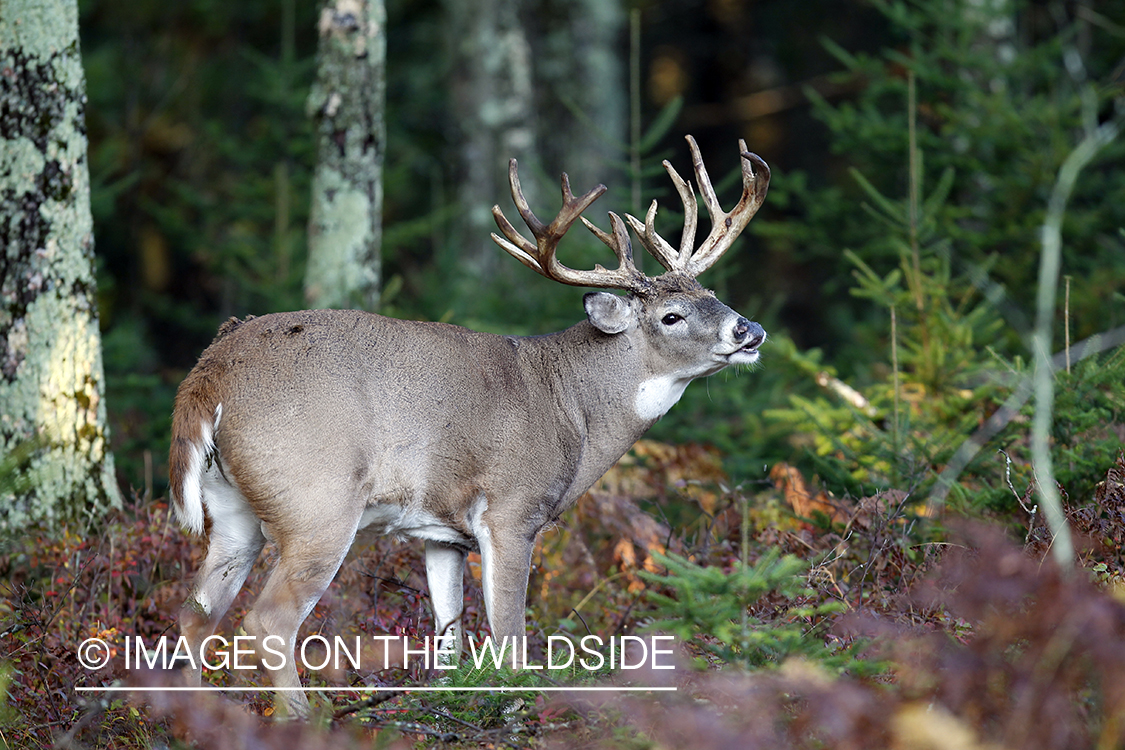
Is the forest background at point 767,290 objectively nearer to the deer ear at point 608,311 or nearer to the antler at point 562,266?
the deer ear at point 608,311

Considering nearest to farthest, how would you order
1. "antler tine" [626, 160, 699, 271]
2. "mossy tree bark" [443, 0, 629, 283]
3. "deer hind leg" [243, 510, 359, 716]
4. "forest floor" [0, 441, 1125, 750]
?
"forest floor" [0, 441, 1125, 750]
"deer hind leg" [243, 510, 359, 716]
"antler tine" [626, 160, 699, 271]
"mossy tree bark" [443, 0, 629, 283]

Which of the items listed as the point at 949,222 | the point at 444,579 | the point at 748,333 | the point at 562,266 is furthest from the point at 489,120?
the point at 444,579

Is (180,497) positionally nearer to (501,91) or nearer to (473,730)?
(473,730)

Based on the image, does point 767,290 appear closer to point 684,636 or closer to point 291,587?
point 291,587

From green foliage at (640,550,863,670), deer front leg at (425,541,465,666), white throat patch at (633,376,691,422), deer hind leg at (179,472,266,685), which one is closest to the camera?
green foliage at (640,550,863,670)

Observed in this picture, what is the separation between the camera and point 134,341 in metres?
8.98

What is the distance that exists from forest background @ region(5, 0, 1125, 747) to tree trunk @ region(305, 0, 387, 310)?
→ 36cm

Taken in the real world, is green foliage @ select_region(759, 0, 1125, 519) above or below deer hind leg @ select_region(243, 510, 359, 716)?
above

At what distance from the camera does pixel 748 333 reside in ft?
→ 16.9

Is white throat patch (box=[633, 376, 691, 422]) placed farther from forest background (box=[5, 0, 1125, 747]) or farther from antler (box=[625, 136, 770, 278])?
forest background (box=[5, 0, 1125, 747])

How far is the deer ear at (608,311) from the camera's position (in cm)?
519

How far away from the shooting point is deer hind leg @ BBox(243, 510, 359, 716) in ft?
14.1

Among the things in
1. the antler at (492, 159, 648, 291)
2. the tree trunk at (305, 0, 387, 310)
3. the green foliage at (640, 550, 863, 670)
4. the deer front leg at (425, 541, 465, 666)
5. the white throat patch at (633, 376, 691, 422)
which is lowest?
the deer front leg at (425, 541, 465, 666)

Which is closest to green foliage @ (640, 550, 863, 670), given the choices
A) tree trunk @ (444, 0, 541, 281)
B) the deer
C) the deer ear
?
the deer
